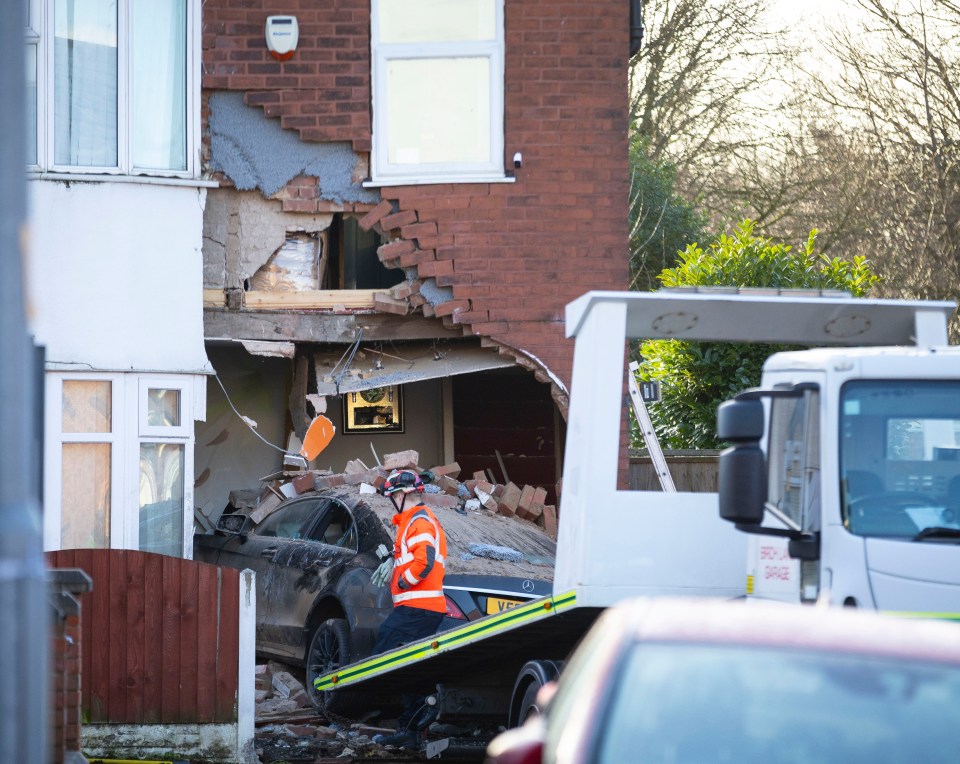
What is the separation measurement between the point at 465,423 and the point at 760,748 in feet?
46.8

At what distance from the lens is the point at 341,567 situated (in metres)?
10.6

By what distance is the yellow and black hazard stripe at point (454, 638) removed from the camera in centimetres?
683

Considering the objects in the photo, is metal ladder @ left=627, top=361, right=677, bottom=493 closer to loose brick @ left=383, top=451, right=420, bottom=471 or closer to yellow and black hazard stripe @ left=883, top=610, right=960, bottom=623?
yellow and black hazard stripe @ left=883, top=610, right=960, bottom=623

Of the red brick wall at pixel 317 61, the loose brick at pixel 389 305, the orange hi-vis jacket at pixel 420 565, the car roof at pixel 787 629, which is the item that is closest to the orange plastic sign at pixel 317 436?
the loose brick at pixel 389 305

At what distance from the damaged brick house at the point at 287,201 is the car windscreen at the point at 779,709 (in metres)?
8.21

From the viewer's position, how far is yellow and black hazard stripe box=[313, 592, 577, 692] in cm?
683

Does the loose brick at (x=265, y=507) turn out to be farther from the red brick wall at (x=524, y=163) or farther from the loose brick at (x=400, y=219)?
the loose brick at (x=400, y=219)

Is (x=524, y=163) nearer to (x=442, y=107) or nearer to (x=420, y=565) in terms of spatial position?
(x=442, y=107)

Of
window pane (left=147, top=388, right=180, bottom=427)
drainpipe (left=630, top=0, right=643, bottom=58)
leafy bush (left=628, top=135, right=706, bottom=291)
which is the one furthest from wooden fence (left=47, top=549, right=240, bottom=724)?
leafy bush (left=628, top=135, right=706, bottom=291)

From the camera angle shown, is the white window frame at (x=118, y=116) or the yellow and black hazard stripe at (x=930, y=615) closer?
the yellow and black hazard stripe at (x=930, y=615)

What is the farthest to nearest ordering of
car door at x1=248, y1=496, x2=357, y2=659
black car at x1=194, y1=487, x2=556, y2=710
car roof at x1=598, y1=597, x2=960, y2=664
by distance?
car door at x1=248, y1=496, x2=357, y2=659, black car at x1=194, y1=487, x2=556, y2=710, car roof at x1=598, y1=597, x2=960, y2=664

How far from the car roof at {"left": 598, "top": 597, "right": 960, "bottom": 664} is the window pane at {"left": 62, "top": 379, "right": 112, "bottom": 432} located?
796 centimetres

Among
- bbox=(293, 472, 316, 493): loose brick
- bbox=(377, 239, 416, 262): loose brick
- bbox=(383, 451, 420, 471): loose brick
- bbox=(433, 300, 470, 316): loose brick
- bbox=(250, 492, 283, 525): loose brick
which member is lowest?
bbox=(250, 492, 283, 525): loose brick

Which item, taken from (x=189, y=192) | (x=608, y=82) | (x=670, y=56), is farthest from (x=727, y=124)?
(x=189, y=192)
